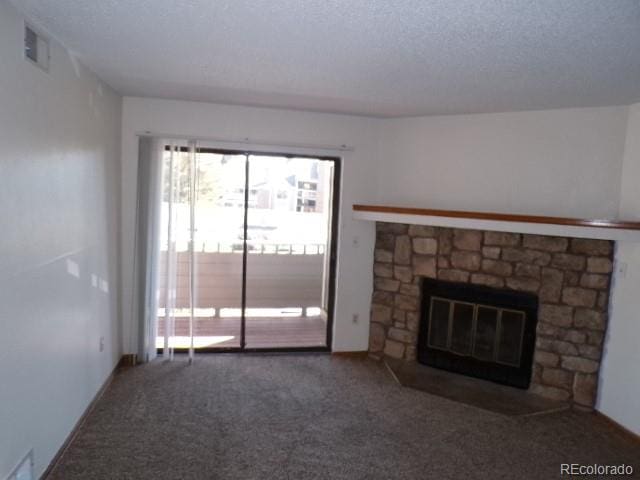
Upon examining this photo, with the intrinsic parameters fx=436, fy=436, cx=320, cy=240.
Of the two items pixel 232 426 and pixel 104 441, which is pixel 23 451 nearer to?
pixel 104 441

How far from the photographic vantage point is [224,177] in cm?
409

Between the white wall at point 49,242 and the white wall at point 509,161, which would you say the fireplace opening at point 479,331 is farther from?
the white wall at point 49,242

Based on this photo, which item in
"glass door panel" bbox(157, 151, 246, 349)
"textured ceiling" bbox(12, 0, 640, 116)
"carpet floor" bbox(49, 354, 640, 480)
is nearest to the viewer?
"textured ceiling" bbox(12, 0, 640, 116)

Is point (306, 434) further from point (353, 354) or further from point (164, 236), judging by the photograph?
point (164, 236)

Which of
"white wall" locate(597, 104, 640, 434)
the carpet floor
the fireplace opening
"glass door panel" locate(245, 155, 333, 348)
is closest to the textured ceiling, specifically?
"white wall" locate(597, 104, 640, 434)

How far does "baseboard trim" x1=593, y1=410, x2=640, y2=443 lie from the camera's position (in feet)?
10.1

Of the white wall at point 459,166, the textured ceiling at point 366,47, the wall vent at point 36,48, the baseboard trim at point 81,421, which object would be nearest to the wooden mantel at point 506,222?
the white wall at point 459,166

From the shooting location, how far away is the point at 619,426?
10.5 ft

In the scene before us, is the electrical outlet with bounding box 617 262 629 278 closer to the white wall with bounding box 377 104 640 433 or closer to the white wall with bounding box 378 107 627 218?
the white wall with bounding box 377 104 640 433

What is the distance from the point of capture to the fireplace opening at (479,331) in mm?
3791

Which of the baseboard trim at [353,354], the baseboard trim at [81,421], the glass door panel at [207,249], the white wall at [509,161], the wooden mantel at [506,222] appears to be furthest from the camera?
the baseboard trim at [353,354]

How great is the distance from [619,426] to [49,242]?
398cm

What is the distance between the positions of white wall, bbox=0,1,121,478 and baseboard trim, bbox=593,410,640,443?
3.78 meters

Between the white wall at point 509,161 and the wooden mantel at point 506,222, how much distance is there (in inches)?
13.5
